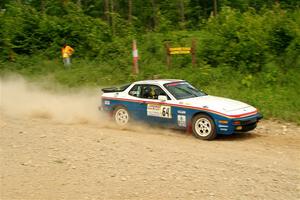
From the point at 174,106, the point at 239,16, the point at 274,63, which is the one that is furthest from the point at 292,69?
the point at 174,106

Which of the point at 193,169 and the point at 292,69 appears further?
the point at 292,69

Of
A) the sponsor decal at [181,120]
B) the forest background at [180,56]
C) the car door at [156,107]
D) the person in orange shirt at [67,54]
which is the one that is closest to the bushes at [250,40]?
the forest background at [180,56]

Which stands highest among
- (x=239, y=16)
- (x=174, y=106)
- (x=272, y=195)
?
(x=239, y=16)

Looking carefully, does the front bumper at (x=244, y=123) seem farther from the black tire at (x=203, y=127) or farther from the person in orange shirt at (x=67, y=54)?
the person in orange shirt at (x=67, y=54)

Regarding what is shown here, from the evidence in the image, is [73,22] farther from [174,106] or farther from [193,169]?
[193,169]

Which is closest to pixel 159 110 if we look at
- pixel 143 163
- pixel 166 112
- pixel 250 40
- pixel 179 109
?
pixel 166 112

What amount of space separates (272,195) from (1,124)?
29.0ft

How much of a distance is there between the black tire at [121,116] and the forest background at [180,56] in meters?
4.30

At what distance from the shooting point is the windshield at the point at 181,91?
12.1 m

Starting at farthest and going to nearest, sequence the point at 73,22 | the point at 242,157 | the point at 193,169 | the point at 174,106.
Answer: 1. the point at 73,22
2. the point at 174,106
3. the point at 242,157
4. the point at 193,169

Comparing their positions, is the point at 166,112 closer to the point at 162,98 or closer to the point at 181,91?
the point at 162,98

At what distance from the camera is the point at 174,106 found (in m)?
11.8

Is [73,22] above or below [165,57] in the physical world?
above

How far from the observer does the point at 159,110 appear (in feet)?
39.8
